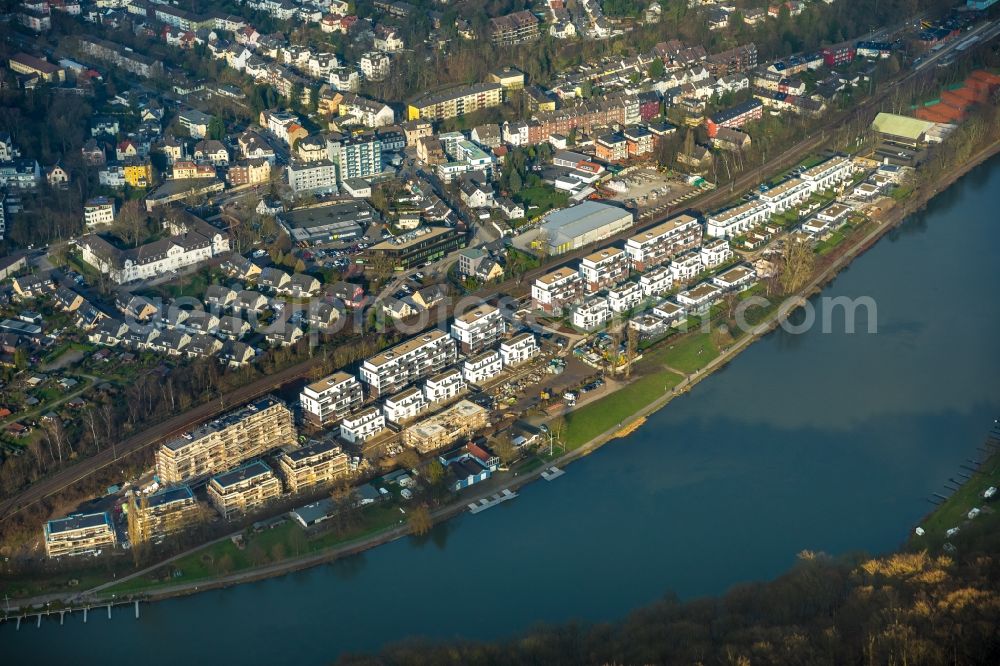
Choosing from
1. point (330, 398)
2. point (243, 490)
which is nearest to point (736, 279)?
Result: point (330, 398)

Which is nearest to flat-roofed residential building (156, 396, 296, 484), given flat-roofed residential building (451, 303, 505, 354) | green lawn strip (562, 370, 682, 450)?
flat-roofed residential building (451, 303, 505, 354)

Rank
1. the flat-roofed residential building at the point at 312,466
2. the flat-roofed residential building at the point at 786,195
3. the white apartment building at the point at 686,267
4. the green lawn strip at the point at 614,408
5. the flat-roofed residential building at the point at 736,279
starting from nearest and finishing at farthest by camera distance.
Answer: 1. the flat-roofed residential building at the point at 312,466
2. the green lawn strip at the point at 614,408
3. the flat-roofed residential building at the point at 736,279
4. the white apartment building at the point at 686,267
5. the flat-roofed residential building at the point at 786,195

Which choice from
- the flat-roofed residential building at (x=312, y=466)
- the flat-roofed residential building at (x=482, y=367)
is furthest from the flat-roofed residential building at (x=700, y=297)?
the flat-roofed residential building at (x=312, y=466)

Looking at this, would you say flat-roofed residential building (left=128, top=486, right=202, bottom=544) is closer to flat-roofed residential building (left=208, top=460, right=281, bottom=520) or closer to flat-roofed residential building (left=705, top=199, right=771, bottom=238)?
flat-roofed residential building (left=208, top=460, right=281, bottom=520)

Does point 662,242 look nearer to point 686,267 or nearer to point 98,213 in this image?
point 686,267

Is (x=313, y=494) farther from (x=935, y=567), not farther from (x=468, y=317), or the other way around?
(x=935, y=567)

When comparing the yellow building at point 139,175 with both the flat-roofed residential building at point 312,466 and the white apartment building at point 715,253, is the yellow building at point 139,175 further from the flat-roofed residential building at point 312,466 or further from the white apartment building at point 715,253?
the white apartment building at point 715,253
